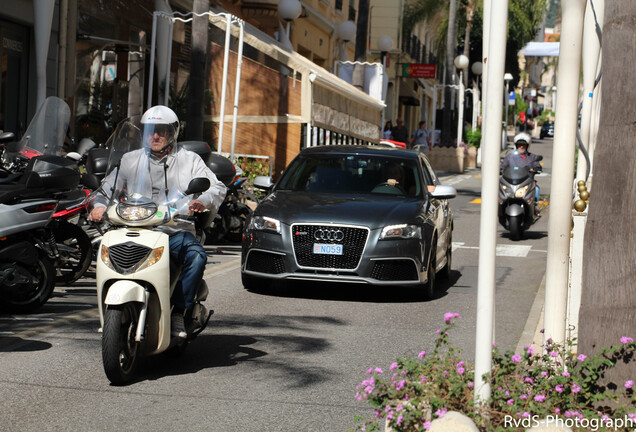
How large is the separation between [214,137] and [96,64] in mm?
2741

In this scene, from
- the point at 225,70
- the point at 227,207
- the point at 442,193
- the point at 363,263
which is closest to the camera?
the point at 363,263

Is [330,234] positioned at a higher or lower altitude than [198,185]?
lower

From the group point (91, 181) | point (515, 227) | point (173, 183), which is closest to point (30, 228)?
point (91, 181)

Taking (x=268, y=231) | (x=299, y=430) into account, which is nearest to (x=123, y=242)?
(x=299, y=430)

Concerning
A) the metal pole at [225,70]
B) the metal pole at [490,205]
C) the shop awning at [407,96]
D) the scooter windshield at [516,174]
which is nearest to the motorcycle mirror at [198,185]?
the metal pole at [490,205]

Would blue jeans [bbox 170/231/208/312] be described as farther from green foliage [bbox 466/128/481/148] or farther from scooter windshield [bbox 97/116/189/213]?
green foliage [bbox 466/128/481/148]

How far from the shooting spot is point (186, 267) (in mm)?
7062

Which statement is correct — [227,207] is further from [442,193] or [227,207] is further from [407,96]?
[407,96]

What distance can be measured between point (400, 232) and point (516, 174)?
27.3 ft

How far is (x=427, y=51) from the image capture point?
6794 cm

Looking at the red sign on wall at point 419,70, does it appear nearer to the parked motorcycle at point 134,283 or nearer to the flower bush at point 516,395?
the parked motorcycle at point 134,283

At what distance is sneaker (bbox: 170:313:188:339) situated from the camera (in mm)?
7008

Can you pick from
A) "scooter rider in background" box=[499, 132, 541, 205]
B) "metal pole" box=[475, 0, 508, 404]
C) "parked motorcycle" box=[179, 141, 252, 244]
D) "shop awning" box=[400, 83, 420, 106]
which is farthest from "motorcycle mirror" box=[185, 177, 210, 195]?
"shop awning" box=[400, 83, 420, 106]

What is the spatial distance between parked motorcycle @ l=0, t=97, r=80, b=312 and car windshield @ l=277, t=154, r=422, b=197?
281cm
